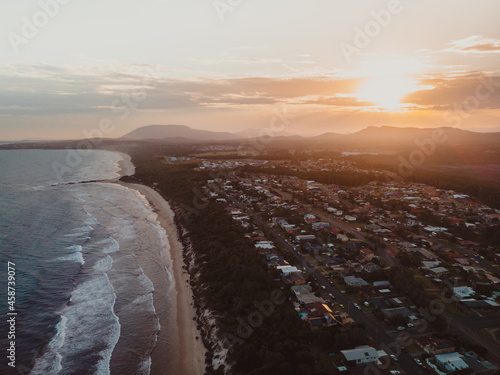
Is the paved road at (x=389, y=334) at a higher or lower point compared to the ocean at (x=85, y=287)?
higher

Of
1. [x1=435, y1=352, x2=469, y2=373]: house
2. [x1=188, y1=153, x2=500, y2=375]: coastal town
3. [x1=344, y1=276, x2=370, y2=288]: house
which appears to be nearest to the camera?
[x1=435, y1=352, x2=469, y2=373]: house

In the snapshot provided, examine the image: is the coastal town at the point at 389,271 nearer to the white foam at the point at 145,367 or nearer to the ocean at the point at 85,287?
the white foam at the point at 145,367

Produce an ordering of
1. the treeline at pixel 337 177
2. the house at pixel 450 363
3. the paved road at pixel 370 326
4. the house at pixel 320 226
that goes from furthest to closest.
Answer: the treeline at pixel 337 177 → the house at pixel 320 226 → the paved road at pixel 370 326 → the house at pixel 450 363

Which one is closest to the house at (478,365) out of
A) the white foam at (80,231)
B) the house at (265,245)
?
the house at (265,245)

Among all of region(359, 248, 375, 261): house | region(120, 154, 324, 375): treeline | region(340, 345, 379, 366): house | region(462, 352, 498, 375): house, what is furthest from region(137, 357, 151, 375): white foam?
region(359, 248, 375, 261): house

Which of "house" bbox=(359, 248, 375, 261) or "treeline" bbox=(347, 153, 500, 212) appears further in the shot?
"treeline" bbox=(347, 153, 500, 212)

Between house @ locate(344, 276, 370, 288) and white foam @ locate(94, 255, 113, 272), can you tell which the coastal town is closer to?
house @ locate(344, 276, 370, 288)

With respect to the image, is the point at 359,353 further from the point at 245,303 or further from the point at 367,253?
the point at 367,253
